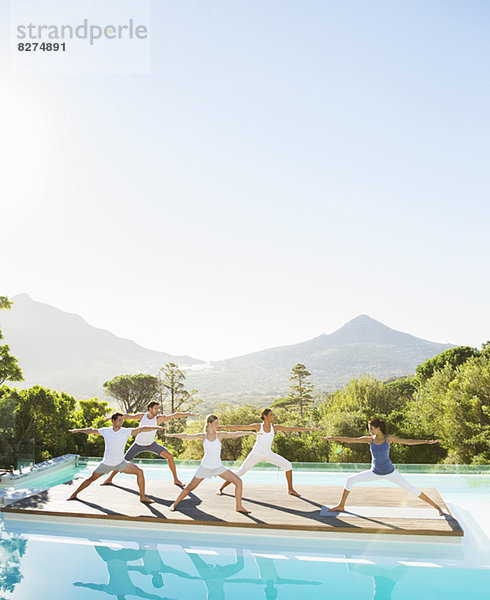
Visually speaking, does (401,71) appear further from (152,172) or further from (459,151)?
(152,172)

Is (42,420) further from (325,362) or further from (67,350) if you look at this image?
(67,350)

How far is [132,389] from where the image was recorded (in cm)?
5369

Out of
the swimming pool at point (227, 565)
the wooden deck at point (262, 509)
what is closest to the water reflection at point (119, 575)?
the swimming pool at point (227, 565)

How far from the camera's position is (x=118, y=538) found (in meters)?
6.61

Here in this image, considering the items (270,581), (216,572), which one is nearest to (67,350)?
(216,572)

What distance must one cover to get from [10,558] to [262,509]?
10.6 feet

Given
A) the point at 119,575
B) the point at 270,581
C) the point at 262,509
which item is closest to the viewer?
the point at 270,581

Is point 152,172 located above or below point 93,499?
above

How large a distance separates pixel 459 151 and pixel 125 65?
46.5 ft

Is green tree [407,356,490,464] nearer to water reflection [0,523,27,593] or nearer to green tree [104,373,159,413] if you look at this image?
water reflection [0,523,27,593]

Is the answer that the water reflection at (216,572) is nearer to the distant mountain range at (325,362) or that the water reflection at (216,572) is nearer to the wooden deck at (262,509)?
the wooden deck at (262,509)

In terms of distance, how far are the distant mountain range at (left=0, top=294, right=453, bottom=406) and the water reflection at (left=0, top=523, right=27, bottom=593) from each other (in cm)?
7389

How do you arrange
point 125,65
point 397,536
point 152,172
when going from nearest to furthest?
1. point 397,536
2. point 125,65
3. point 152,172

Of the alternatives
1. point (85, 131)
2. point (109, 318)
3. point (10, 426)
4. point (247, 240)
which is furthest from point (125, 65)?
point (109, 318)
